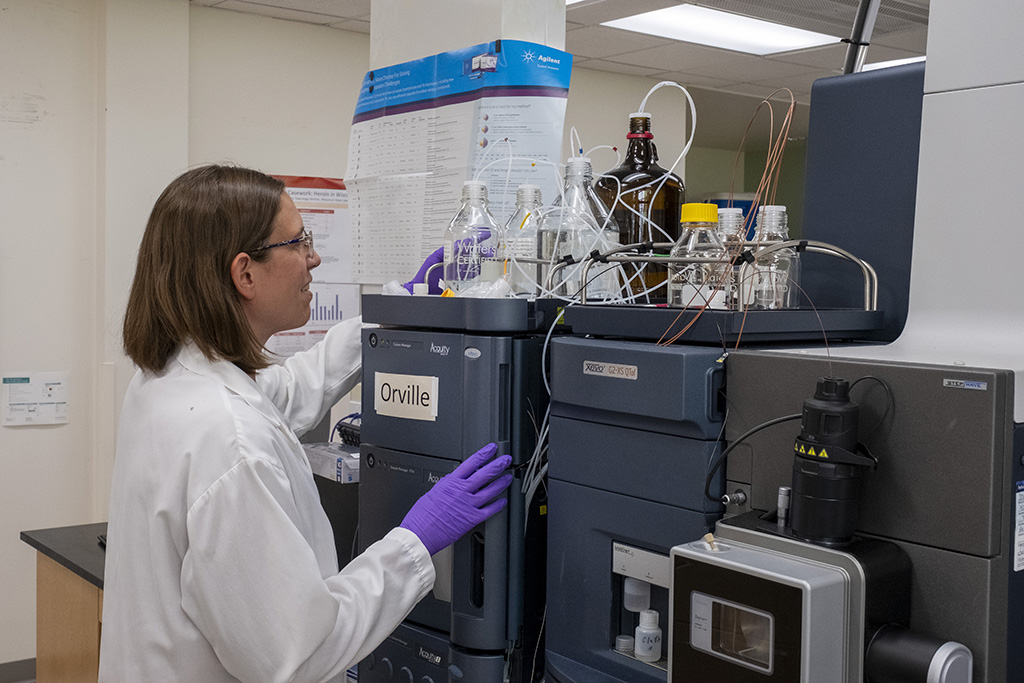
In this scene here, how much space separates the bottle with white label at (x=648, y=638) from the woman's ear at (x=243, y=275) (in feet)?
2.28

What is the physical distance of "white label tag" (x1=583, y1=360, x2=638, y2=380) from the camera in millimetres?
1061

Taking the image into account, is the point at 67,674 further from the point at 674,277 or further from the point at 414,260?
the point at 674,277

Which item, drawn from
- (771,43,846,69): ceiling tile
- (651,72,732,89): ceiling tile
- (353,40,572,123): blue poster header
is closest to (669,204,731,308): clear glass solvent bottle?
(353,40,572,123): blue poster header

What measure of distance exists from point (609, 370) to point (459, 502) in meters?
0.30

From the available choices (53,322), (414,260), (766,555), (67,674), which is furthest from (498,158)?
(53,322)

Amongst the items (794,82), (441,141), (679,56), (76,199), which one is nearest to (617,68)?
(679,56)

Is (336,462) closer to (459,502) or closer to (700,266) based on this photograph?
(459,502)

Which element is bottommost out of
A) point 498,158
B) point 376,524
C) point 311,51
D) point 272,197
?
point 376,524

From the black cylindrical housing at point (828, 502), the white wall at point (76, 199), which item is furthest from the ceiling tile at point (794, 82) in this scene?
the black cylindrical housing at point (828, 502)

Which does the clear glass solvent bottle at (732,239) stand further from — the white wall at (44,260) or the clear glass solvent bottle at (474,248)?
the white wall at (44,260)

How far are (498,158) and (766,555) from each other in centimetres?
101

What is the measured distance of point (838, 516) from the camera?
2.82 ft

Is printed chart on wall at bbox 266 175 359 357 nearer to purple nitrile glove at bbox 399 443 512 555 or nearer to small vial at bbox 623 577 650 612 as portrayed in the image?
purple nitrile glove at bbox 399 443 512 555

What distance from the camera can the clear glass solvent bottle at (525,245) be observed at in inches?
57.9
